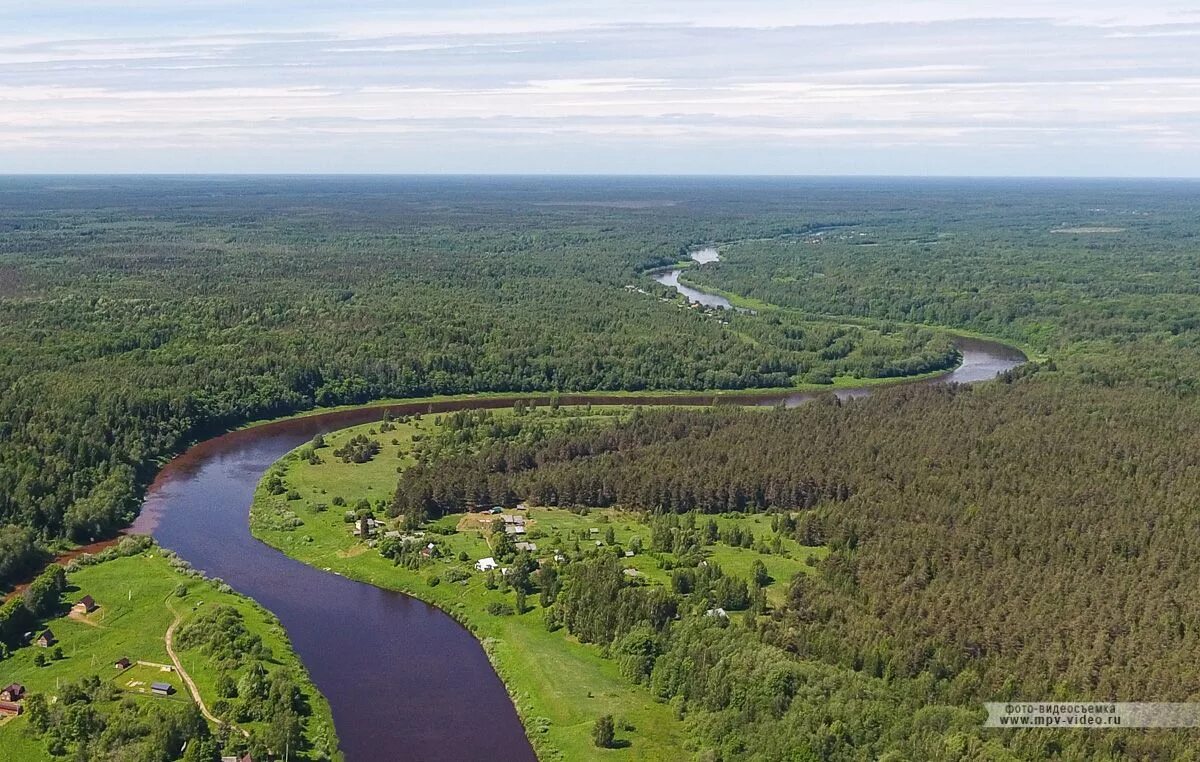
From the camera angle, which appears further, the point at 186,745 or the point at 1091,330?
the point at 1091,330

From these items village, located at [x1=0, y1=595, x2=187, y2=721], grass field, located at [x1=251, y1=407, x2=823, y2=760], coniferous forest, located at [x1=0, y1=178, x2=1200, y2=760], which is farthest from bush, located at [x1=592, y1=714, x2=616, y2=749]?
village, located at [x1=0, y1=595, x2=187, y2=721]

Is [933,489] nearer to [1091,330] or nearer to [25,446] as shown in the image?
[25,446]

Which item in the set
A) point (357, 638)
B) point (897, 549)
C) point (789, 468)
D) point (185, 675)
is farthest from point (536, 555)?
point (185, 675)

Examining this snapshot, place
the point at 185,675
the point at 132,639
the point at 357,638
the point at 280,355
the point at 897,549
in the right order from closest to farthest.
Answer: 1. the point at 185,675
2. the point at 132,639
3. the point at 357,638
4. the point at 897,549
5. the point at 280,355

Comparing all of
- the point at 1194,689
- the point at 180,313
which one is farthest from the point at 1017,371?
the point at 180,313

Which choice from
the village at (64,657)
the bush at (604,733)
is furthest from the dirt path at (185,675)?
the bush at (604,733)

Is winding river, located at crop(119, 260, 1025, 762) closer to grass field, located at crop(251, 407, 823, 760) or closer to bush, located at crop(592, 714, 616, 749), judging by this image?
grass field, located at crop(251, 407, 823, 760)

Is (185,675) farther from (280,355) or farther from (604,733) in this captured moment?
(280,355)
